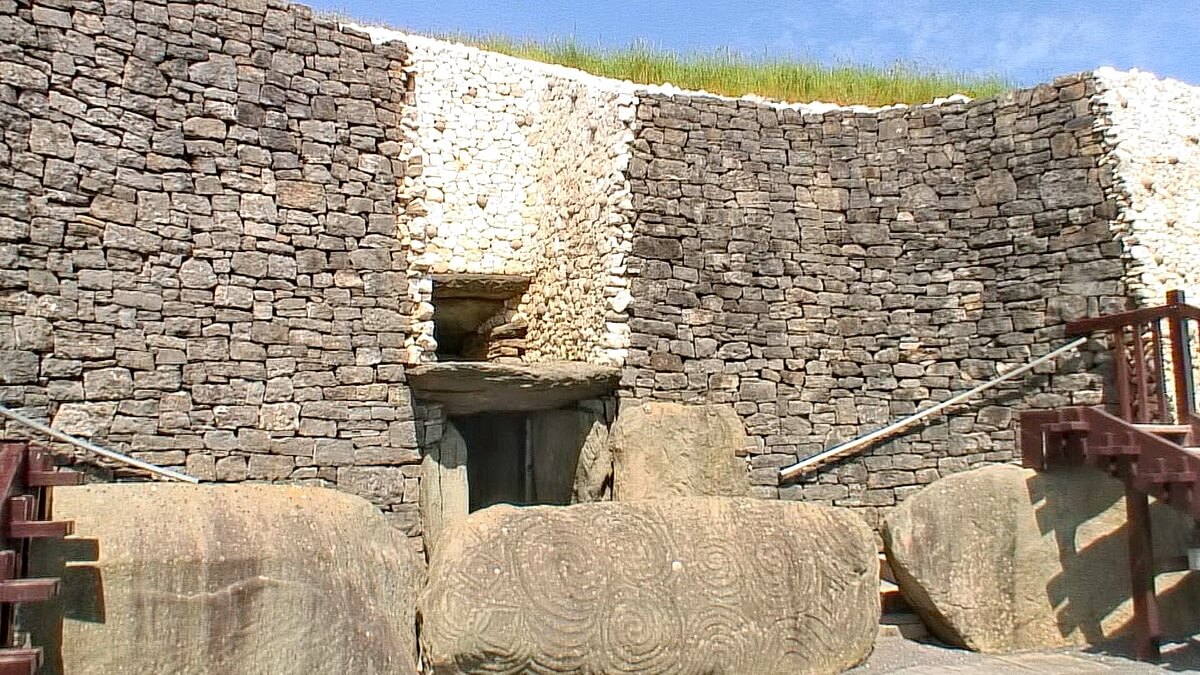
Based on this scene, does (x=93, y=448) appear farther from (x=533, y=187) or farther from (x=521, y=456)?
(x=533, y=187)

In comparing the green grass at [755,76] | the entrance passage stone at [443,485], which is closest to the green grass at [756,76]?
the green grass at [755,76]

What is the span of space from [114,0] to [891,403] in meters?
7.06

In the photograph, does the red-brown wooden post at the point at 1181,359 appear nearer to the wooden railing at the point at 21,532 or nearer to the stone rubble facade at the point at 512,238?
the stone rubble facade at the point at 512,238

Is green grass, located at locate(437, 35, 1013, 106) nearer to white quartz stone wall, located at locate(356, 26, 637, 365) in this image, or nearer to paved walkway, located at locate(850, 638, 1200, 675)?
white quartz stone wall, located at locate(356, 26, 637, 365)

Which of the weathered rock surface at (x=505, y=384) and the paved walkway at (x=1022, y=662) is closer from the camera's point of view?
the paved walkway at (x=1022, y=662)

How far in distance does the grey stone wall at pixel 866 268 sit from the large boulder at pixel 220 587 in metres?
3.41

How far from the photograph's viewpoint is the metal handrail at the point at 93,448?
634 cm

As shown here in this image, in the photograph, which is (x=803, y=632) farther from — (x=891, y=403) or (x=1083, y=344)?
(x=1083, y=344)

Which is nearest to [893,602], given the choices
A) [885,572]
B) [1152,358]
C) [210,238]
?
[885,572]

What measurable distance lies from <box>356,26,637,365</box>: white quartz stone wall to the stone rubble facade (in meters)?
0.03

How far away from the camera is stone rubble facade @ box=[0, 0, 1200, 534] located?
22.9ft

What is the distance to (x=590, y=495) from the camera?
866cm

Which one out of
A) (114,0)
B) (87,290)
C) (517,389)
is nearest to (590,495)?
(517,389)

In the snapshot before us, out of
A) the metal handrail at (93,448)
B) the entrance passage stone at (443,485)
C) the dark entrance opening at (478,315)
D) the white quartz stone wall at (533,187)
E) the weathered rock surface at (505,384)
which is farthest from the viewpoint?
the dark entrance opening at (478,315)
